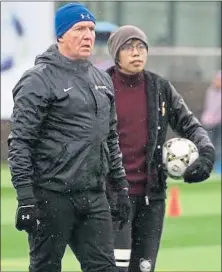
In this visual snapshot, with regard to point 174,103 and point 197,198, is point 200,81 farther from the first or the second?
point 174,103

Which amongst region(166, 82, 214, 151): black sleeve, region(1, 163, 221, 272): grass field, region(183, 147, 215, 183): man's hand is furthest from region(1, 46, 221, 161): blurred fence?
region(183, 147, 215, 183): man's hand

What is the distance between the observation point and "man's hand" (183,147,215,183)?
25.0 ft

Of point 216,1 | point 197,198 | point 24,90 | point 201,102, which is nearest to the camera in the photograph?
point 24,90

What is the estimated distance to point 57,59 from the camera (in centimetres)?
642

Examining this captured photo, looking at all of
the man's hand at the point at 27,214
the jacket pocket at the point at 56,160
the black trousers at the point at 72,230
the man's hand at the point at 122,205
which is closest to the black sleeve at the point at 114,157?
the man's hand at the point at 122,205

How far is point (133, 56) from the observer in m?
7.61

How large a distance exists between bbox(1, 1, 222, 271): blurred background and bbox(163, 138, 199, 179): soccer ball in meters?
2.85

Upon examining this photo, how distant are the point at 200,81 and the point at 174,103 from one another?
735 inches

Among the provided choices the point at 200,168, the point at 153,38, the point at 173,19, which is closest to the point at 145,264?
the point at 200,168

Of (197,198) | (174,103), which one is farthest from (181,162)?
(197,198)

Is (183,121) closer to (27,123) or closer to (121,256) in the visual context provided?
(121,256)

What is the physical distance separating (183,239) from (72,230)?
21.3 ft

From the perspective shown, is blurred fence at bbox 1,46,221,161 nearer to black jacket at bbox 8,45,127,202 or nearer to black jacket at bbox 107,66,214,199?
black jacket at bbox 107,66,214,199

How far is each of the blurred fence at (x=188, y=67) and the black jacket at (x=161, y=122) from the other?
17.2 meters
